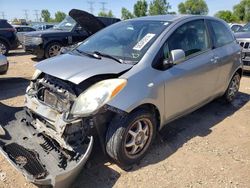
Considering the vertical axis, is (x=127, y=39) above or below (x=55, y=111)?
above

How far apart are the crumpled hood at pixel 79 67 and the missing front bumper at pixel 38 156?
0.69 metres

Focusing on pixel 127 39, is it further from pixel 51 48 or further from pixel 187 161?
pixel 51 48

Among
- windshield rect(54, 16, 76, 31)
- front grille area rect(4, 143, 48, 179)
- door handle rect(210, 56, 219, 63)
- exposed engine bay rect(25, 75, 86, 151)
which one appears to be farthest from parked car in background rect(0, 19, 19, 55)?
door handle rect(210, 56, 219, 63)

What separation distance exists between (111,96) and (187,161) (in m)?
1.44

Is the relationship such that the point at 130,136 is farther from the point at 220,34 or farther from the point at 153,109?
the point at 220,34

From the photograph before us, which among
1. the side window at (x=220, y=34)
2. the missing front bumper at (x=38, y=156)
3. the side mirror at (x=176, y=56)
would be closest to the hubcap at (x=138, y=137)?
the missing front bumper at (x=38, y=156)

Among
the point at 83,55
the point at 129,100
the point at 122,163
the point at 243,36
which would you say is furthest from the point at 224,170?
the point at 243,36

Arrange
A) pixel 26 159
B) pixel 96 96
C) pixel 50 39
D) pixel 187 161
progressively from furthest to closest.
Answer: pixel 50 39 → pixel 187 161 → pixel 26 159 → pixel 96 96

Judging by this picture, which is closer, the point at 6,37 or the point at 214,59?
the point at 214,59

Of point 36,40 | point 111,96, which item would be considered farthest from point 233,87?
point 36,40

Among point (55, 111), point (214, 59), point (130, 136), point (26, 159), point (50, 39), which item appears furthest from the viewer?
point (50, 39)

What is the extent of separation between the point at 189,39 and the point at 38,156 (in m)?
2.58

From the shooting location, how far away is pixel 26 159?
311cm

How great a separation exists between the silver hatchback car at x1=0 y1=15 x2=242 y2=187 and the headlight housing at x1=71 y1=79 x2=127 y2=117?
0.4 inches
